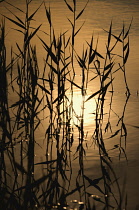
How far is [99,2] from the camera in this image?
8.67m

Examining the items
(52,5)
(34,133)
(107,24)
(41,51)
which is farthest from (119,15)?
(34,133)

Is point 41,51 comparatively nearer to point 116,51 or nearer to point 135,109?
point 116,51

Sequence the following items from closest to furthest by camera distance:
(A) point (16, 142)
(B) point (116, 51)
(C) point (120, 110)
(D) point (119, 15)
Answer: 1. (A) point (16, 142)
2. (C) point (120, 110)
3. (B) point (116, 51)
4. (D) point (119, 15)

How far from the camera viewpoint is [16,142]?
2.98 metres

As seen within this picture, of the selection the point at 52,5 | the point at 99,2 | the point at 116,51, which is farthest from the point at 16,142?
the point at 99,2

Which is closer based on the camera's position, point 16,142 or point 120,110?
point 16,142

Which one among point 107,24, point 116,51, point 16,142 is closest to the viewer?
point 16,142

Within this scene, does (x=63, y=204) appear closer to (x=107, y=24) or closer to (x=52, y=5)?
(x=107, y=24)

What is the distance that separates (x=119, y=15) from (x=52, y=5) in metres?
1.47

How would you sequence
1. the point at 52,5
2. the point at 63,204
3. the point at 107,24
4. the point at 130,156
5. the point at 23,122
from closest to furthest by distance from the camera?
the point at 63,204 < the point at 130,156 < the point at 23,122 < the point at 107,24 < the point at 52,5

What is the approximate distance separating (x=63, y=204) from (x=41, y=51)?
3.20 metres

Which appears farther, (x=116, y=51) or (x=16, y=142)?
(x=116, y=51)

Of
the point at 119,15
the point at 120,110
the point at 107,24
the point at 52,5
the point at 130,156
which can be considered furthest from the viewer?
the point at 52,5

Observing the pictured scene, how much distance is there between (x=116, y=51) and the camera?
16.5ft
